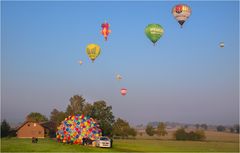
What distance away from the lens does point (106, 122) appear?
7075 cm

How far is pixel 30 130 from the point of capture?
7900cm

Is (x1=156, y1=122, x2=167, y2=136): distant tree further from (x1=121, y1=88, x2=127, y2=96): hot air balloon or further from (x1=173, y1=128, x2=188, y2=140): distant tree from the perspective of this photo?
(x1=121, y1=88, x2=127, y2=96): hot air balloon

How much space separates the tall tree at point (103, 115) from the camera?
6925 centimetres

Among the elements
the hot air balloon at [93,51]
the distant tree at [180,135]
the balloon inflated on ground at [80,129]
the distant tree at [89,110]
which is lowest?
the distant tree at [180,135]

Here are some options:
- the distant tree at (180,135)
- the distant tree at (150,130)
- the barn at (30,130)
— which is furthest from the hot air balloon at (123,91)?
the distant tree at (150,130)

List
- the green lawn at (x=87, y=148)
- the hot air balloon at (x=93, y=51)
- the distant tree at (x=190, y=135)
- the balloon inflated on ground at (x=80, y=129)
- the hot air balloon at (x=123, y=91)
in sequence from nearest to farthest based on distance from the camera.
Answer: the green lawn at (x=87, y=148)
the balloon inflated on ground at (x=80, y=129)
the hot air balloon at (x=93, y=51)
the hot air balloon at (x=123, y=91)
the distant tree at (x=190, y=135)

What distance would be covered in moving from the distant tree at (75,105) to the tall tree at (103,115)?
12.2m

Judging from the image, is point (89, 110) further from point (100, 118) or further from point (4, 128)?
point (4, 128)

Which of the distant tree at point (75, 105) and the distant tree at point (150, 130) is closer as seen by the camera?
the distant tree at point (75, 105)

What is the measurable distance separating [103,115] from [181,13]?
97.3ft

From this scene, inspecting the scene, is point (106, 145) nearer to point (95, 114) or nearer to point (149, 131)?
point (95, 114)

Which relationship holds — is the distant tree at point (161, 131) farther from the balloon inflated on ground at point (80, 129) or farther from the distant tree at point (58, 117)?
the balloon inflated on ground at point (80, 129)

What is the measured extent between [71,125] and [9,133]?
3831 cm

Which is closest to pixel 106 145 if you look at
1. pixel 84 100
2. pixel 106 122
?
pixel 106 122
